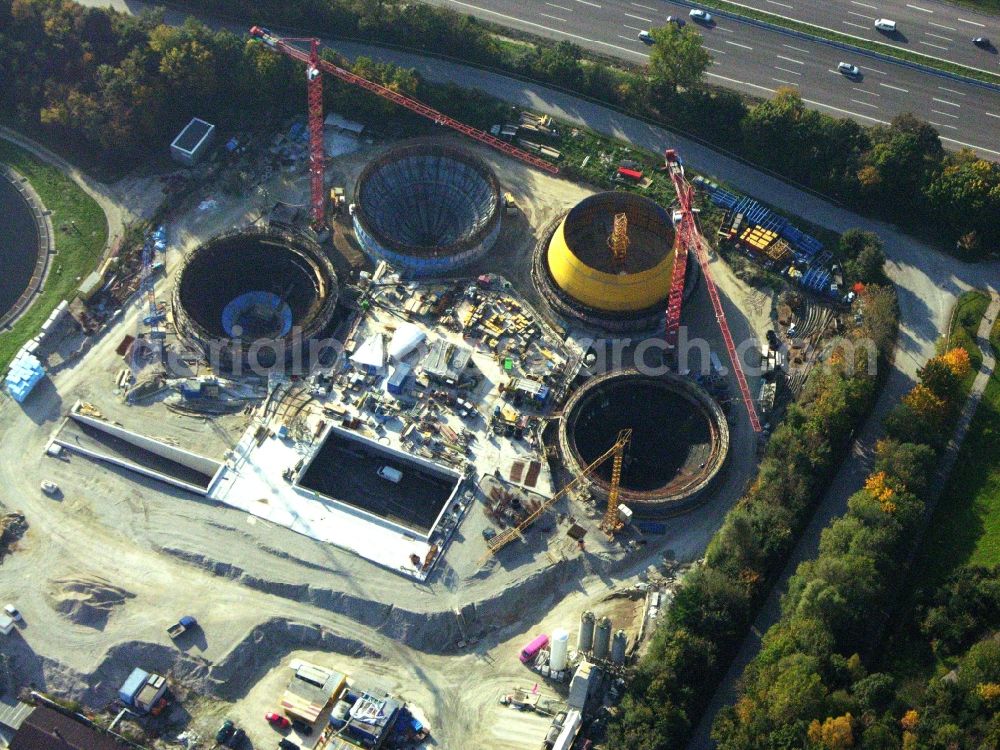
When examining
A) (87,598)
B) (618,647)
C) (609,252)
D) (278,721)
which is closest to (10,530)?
(87,598)

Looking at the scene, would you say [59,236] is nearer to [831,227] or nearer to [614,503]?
[614,503]

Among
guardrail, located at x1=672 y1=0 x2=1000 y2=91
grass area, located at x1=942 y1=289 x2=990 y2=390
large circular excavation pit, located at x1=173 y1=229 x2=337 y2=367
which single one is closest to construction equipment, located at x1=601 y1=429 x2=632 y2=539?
large circular excavation pit, located at x1=173 y1=229 x2=337 y2=367

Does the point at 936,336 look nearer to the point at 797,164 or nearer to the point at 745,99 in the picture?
the point at 797,164

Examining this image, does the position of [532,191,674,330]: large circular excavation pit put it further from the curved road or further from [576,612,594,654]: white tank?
[576,612,594,654]: white tank

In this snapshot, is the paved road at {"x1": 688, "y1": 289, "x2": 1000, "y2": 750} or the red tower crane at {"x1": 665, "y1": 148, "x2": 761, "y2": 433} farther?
the red tower crane at {"x1": 665, "y1": 148, "x2": 761, "y2": 433}

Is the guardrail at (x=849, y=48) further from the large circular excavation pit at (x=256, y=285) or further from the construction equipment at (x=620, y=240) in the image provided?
the large circular excavation pit at (x=256, y=285)

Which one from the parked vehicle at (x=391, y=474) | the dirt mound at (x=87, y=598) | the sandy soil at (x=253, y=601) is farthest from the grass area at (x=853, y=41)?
the dirt mound at (x=87, y=598)
